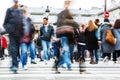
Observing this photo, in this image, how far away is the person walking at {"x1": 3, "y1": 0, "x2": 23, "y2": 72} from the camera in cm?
1136

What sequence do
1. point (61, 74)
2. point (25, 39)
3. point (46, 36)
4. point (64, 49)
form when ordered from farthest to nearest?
1. point (46, 36)
2. point (25, 39)
3. point (64, 49)
4. point (61, 74)

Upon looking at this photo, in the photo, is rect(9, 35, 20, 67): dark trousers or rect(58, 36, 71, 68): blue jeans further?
rect(58, 36, 71, 68): blue jeans

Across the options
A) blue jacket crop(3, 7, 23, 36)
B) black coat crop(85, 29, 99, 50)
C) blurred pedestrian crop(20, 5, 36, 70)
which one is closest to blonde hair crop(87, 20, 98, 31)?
black coat crop(85, 29, 99, 50)

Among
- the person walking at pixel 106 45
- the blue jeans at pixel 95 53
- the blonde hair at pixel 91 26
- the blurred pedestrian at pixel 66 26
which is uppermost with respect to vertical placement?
the blurred pedestrian at pixel 66 26

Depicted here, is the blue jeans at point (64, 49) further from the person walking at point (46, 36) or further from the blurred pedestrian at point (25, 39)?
the person walking at point (46, 36)

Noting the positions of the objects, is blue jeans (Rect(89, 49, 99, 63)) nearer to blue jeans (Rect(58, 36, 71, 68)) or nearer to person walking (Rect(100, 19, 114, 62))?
person walking (Rect(100, 19, 114, 62))

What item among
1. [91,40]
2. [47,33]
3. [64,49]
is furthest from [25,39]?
[91,40]

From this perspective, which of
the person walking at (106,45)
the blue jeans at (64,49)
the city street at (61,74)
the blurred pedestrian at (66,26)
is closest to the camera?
the city street at (61,74)

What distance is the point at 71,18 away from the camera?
11.7 meters

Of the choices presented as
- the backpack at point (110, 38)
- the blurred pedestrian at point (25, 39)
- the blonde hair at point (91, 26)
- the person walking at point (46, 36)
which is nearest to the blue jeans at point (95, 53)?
the blonde hair at point (91, 26)

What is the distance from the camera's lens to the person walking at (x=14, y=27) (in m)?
11.4

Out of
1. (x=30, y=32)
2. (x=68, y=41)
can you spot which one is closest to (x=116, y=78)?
(x=68, y=41)

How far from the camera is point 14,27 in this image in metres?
11.4

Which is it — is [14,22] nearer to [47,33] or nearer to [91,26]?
[47,33]
